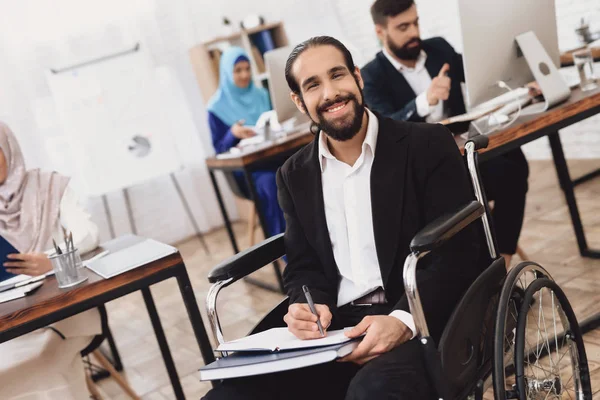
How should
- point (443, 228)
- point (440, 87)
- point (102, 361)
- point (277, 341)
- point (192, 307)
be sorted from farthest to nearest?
point (102, 361) < point (440, 87) < point (192, 307) < point (277, 341) < point (443, 228)

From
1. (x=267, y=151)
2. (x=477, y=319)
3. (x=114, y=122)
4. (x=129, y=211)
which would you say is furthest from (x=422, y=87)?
(x=129, y=211)

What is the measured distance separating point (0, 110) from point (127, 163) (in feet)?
3.24

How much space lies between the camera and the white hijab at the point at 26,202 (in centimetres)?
229

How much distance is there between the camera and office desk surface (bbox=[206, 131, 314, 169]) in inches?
123

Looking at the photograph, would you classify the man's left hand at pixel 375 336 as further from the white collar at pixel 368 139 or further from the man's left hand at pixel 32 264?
the man's left hand at pixel 32 264

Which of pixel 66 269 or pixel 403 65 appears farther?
pixel 403 65

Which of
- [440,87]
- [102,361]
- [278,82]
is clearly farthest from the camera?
[278,82]

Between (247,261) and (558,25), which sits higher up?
(558,25)

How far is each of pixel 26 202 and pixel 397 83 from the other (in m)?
1.38

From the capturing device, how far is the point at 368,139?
1502 millimetres

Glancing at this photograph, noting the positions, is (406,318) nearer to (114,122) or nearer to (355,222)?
(355,222)

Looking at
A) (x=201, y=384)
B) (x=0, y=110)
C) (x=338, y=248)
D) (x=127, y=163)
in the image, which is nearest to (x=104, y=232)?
(x=127, y=163)

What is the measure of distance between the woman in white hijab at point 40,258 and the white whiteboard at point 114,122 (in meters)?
2.20

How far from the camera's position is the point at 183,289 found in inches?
72.2
